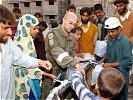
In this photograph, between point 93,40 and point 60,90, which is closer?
point 60,90

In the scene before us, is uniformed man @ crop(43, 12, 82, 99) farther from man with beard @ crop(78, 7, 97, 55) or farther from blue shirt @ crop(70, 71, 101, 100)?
man with beard @ crop(78, 7, 97, 55)

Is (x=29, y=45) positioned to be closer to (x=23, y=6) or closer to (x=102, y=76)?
(x=102, y=76)

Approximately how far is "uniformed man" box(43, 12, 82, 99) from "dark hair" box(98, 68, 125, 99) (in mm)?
942

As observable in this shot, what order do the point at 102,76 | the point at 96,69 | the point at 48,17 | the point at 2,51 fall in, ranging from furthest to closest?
the point at 48,17
the point at 96,69
the point at 2,51
the point at 102,76

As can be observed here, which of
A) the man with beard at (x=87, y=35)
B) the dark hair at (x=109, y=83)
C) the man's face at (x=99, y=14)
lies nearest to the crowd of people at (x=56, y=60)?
the dark hair at (x=109, y=83)

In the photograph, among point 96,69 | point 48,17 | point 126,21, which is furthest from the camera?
point 48,17

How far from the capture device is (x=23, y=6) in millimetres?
15039

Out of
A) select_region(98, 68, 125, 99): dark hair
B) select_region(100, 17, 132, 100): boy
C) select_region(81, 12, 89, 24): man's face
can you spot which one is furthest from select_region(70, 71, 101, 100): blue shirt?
select_region(81, 12, 89, 24): man's face

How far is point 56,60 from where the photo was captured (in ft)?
12.2

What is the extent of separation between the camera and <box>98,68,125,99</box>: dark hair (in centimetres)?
255

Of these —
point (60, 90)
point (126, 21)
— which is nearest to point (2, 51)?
point (60, 90)

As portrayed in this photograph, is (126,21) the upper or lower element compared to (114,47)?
upper

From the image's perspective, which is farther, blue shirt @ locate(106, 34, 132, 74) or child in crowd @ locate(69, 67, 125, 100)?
blue shirt @ locate(106, 34, 132, 74)

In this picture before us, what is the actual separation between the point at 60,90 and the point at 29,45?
4.97 feet
